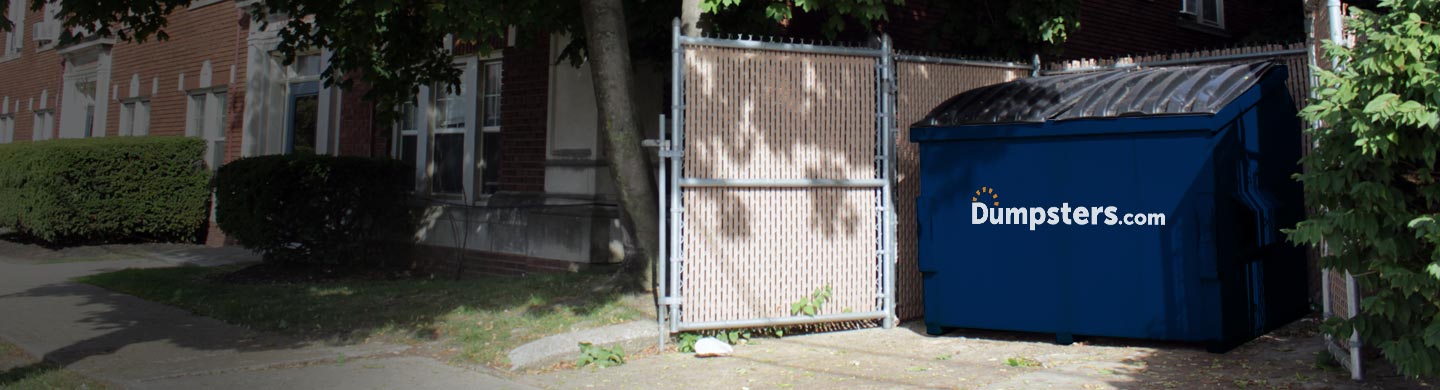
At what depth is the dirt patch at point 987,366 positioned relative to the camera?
5.80 m

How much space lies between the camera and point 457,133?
1304cm

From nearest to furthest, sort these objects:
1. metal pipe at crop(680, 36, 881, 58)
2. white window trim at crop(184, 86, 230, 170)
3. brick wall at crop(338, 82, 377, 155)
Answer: metal pipe at crop(680, 36, 881, 58) → brick wall at crop(338, 82, 377, 155) → white window trim at crop(184, 86, 230, 170)

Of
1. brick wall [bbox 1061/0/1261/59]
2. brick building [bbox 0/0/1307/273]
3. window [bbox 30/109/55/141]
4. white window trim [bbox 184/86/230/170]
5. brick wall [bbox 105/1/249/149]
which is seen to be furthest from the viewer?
window [bbox 30/109/55/141]

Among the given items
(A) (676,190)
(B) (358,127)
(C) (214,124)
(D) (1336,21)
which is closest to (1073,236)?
(D) (1336,21)

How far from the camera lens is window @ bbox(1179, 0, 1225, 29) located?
1534 centimetres

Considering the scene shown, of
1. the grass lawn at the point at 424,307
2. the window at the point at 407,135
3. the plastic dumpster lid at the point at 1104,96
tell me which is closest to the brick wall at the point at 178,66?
the window at the point at 407,135

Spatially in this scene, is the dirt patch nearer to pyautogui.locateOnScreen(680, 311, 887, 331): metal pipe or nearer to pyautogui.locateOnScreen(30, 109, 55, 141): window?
pyautogui.locateOnScreen(680, 311, 887, 331): metal pipe

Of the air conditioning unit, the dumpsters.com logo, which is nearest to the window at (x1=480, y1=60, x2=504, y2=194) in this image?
the dumpsters.com logo

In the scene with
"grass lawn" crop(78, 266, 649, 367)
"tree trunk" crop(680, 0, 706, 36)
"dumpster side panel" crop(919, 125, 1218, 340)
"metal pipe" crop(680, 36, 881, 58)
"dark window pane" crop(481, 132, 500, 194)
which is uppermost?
"tree trunk" crop(680, 0, 706, 36)

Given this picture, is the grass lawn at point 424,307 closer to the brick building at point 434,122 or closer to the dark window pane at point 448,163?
the brick building at point 434,122

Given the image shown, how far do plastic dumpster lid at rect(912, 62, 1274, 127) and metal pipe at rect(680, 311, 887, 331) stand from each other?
1376 millimetres

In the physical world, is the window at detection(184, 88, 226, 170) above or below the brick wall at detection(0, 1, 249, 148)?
below

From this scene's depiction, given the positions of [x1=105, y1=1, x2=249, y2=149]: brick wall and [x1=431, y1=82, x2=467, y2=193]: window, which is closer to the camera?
[x1=431, y1=82, x2=467, y2=193]: window

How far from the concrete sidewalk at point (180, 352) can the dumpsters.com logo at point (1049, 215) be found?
3214 mm
